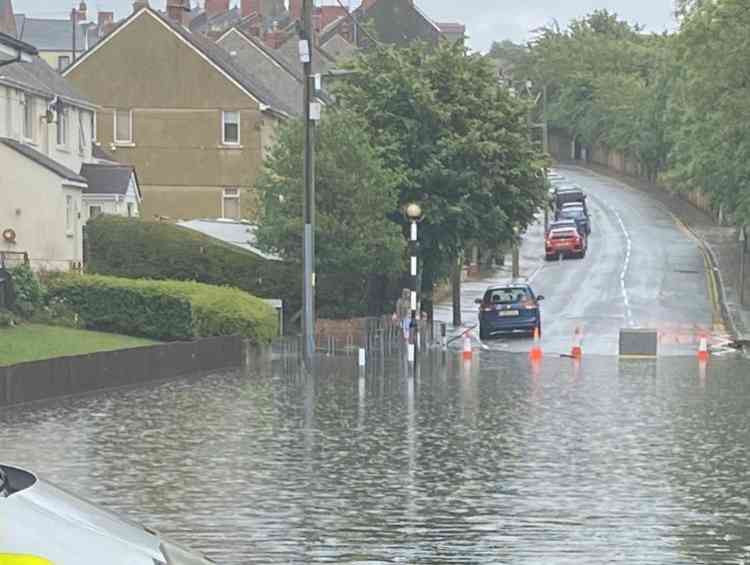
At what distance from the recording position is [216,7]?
15438 centimetres

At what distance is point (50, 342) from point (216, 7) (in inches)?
4906

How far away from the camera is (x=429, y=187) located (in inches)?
2078

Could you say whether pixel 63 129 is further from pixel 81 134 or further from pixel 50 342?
pixel 50 342

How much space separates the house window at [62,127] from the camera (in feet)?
165

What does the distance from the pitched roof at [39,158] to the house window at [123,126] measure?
15883 mm

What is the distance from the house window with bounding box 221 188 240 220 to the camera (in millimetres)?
63781

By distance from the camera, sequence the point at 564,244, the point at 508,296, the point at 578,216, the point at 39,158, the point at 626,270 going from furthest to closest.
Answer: the point at 578,216
the point at 564,244
the point at 626,270
the point at 508,296
the point at 39,158

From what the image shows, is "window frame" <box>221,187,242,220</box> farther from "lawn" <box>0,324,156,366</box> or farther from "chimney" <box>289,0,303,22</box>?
"chimney" <box>289,0,303,22</box>

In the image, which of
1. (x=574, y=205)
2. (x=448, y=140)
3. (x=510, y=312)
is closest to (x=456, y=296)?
(x=510, y=312)

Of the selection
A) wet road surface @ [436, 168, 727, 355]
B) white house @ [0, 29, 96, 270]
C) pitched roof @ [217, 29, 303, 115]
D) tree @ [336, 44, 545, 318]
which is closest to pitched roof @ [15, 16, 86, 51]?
wet road surface @ [436, 168, 727, 355]

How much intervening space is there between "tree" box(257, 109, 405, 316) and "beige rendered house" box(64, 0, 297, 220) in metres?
15.1

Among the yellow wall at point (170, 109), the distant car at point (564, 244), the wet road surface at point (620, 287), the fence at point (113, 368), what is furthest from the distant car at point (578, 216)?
the fence at point (113, 368)

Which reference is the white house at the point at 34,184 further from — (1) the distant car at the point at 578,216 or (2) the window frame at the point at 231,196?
(1) the distant car at the point at 578,216

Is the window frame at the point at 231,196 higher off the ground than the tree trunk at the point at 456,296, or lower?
higher
